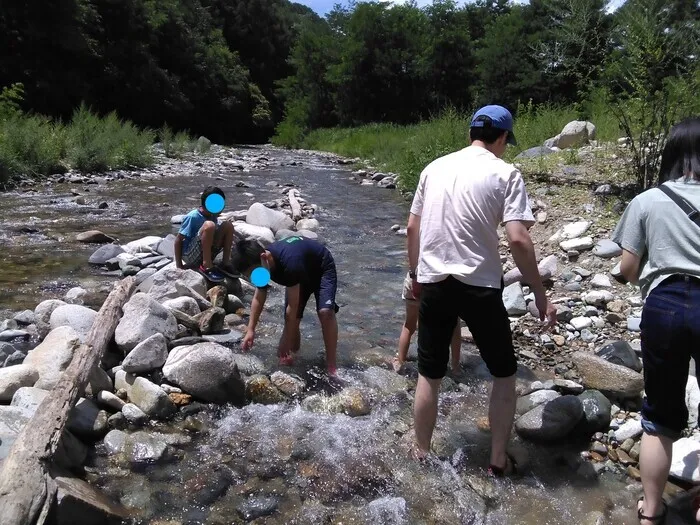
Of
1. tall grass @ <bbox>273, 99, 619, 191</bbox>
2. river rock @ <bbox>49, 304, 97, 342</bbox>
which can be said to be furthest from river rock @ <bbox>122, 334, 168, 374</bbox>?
tall grass @ <bbox>273, 99, 619, 191</bbox>

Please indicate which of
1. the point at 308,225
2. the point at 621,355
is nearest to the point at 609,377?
the point at 621,355

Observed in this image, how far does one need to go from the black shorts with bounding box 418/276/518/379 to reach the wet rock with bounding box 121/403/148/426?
5.88 ft

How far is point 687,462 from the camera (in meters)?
3.29

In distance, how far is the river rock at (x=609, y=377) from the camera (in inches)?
162

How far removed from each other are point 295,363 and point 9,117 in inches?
562

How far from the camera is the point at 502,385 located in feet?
10.7

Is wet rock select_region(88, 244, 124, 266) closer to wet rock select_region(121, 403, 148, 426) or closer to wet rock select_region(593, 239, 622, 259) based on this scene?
wet rock select_region(121, 403, 148, 426)

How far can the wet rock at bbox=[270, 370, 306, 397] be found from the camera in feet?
14.3

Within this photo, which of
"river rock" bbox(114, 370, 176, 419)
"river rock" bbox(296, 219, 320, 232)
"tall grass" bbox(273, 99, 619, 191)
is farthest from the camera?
"tall grass" bbox(273, 99, 619, 191)

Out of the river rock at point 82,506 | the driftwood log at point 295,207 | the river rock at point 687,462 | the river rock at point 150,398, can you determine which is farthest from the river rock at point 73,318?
the driftwood log at point 295,207

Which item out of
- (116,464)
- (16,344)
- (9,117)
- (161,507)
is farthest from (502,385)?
(9,117)

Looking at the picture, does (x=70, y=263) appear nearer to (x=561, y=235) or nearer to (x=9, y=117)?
(x=561, y=235)

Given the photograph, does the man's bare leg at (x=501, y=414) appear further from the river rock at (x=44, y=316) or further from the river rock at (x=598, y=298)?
the river rock at (x=44, y=316)

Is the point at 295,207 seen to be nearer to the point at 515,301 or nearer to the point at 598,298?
the point at 515,301
